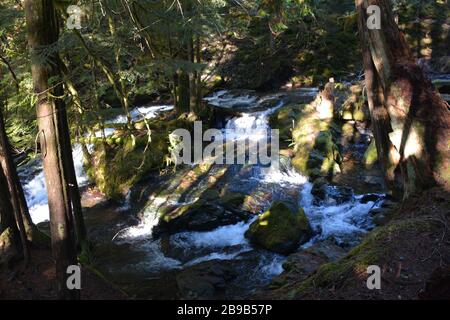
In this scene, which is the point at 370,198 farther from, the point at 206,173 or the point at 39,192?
the point at 39,192

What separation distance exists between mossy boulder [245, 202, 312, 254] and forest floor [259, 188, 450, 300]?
3.07 m

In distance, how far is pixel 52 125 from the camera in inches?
235

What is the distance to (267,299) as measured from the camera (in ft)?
19.7

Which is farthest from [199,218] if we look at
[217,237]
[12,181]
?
[12,181]

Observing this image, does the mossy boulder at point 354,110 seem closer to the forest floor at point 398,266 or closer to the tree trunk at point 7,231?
the forest floor at point 398,266

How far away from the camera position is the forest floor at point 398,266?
4699mm

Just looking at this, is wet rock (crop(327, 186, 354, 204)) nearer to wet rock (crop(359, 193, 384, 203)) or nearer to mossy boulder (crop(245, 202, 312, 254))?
wet rock (crop(359, 193, 384, 203))

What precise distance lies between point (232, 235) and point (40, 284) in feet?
15.4

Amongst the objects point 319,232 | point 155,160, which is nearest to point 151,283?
point 319,232

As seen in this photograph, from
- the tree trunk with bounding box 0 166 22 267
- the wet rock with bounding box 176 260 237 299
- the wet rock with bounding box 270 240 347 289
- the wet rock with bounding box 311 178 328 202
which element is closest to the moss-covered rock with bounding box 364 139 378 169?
the wet rock with bounding box 311 178 328 202

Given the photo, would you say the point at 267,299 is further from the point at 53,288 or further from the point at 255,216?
the point at 255,216

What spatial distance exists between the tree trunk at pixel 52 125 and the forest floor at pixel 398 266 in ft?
10.4

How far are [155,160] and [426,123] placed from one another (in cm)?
914

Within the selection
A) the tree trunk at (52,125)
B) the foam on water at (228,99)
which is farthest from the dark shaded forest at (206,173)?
the foam on water at (228,99)
